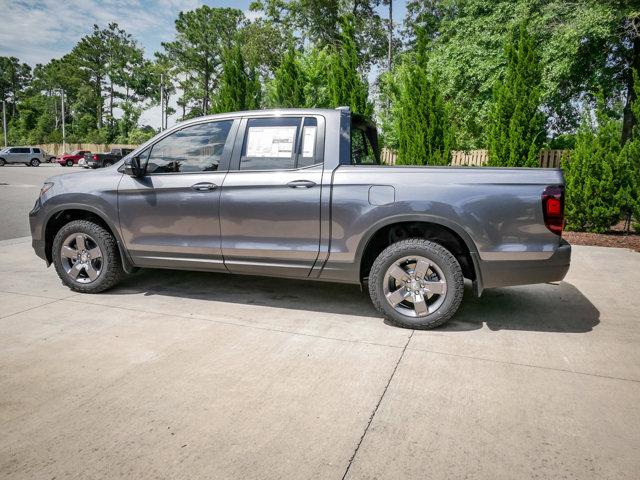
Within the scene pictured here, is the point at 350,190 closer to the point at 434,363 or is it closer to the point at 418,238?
the point at 418,238

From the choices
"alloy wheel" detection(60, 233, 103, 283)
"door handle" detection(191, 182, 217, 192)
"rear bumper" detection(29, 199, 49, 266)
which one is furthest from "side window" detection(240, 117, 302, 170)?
"rear bumper" detection(29, 199, 49, 266)

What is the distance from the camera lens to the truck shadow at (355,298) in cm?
411

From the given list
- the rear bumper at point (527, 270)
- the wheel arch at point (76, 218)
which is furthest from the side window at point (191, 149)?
the rear bumper at point (527, 270)

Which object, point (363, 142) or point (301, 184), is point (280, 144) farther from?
point (363, 142)

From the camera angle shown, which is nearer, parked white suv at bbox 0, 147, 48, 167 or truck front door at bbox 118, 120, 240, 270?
truck front door at bbox 118, 120, 240, 270

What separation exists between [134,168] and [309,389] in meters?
2.90

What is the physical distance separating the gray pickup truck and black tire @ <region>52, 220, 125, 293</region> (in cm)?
2

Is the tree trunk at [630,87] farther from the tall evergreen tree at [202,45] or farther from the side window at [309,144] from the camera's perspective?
the tall evergreen tree at [202,45]

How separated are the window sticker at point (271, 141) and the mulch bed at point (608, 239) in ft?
21.2

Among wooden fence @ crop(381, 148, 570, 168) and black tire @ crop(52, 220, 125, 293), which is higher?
wooden fence @ crop(381, 148, 570, 168)

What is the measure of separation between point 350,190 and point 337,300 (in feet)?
4.63

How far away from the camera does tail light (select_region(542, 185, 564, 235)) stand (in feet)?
11.3

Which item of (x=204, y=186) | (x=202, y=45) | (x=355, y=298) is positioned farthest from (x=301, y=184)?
(x=202, y=45)

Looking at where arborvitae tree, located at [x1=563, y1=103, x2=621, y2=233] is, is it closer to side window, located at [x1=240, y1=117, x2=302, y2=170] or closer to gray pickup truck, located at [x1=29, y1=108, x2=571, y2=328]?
gray pickup truck, located at [x1=29, y1=108, x2=571, y2=328]
